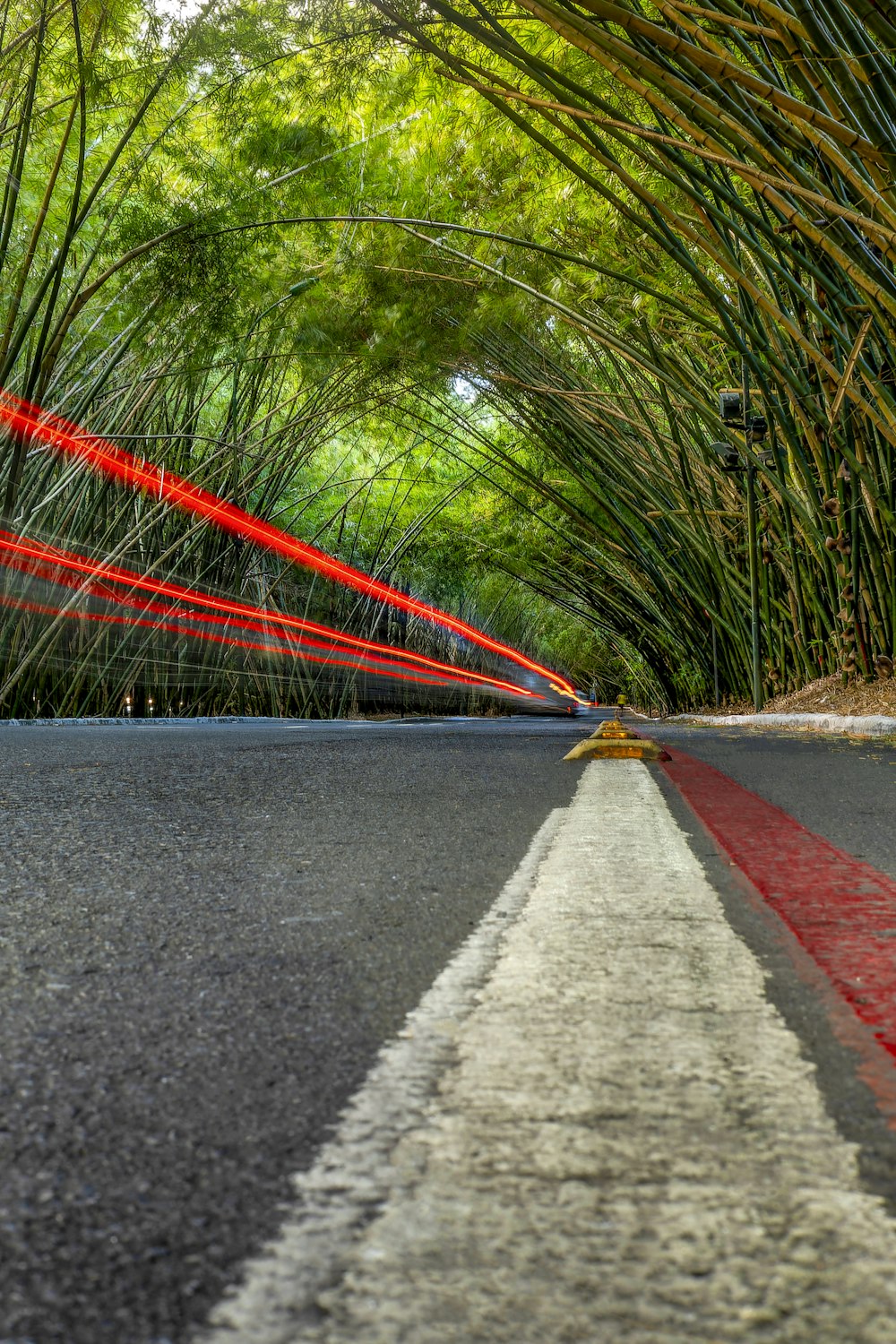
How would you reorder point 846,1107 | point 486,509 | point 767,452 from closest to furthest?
point 846,1107, point 767,452, point 486,509

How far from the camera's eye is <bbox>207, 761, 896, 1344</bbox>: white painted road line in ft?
1.74

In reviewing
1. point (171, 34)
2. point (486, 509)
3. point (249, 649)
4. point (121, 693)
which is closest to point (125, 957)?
point (171, 34)

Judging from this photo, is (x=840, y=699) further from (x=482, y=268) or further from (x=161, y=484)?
(x=161, y=484)

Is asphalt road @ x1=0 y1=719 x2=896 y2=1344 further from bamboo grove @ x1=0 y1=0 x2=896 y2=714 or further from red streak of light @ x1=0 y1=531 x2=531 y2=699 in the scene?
red streak of light @ x1=0 y1=531 x2=531 y2=699

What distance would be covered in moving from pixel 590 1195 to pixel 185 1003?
0.53 m

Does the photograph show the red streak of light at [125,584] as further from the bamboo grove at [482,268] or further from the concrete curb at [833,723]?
the concrete curb at [833,723]

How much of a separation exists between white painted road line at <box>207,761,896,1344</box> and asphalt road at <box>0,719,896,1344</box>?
48 millimetres

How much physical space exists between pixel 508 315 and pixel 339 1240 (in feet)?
29.3

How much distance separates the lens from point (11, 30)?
265 inches

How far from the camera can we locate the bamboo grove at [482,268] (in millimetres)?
4566

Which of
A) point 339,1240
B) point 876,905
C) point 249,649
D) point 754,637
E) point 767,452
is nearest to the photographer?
point 339,1240

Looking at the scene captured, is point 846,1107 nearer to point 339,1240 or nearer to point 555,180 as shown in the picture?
point 339,1240

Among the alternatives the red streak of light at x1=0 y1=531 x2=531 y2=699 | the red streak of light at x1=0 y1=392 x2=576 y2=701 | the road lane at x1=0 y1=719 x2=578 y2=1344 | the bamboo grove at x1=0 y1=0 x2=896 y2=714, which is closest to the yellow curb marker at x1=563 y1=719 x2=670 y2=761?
the road lane at x1=0 y1=719 x2=578 y2=1344

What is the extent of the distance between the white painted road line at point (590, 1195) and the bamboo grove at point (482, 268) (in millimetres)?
3240
